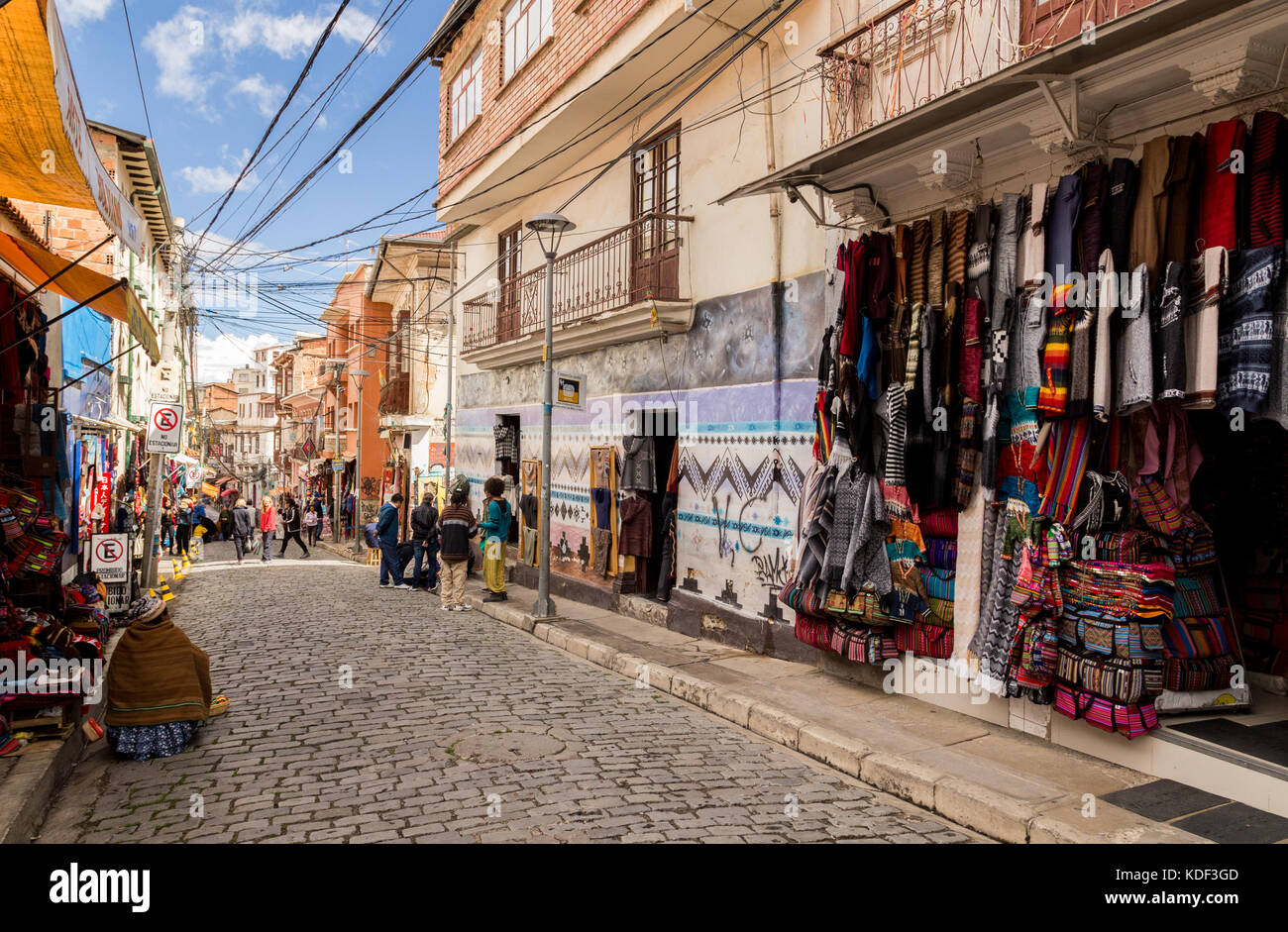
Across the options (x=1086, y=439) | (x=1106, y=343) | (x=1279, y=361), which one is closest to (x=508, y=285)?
(x=1086, y=439)

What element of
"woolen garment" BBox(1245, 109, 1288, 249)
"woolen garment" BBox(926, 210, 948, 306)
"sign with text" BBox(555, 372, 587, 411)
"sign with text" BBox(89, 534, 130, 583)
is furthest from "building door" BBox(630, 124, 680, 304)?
"sign with text" BBox(89, 534, 130, 583)

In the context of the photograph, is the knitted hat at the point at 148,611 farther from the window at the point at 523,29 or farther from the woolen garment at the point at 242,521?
the woolen garment at the point at 242,521

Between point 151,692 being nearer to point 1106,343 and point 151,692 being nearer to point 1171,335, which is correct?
point 1106,343

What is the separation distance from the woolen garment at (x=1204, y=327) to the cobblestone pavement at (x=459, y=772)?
2996 mm

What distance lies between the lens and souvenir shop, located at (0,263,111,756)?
5.77 meters

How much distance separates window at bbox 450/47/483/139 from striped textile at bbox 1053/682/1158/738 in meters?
15.0

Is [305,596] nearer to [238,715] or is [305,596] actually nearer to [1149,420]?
[238,715]

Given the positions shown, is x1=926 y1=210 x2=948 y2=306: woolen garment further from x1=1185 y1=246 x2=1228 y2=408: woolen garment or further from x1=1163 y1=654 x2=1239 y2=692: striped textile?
x1=1163 y1=654 x2=1239 y2=692: striped textile

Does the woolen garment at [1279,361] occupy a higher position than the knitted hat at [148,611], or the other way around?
the woolen garment at [1279,361]

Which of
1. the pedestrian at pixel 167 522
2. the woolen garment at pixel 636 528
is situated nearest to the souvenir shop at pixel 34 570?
the woolen garment at pixel 636 528

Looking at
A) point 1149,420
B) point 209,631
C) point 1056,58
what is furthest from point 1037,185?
point 209,631

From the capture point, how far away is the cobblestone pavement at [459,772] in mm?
4645

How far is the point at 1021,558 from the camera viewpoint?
595 cm

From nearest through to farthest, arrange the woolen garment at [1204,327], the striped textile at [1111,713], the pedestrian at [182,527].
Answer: the woolen garment at [1204,327] → the striped textile at [1111,713] → the pedestrian at [182,527]
